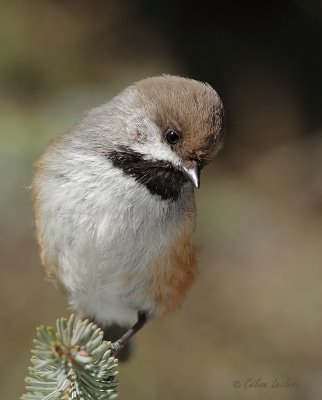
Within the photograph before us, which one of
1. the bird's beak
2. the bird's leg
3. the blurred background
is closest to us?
the bird's beak

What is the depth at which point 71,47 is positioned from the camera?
Result: 668 centimetres

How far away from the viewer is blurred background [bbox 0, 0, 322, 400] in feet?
18.2

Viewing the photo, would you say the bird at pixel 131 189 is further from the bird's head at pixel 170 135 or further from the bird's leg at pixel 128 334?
the bird's leg at pixel 128 334

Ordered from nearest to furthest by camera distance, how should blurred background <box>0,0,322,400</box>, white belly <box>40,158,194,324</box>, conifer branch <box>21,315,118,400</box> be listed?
conifer branch <box>21,315,118,400</box> → white belly <box>40,158,194,324</box> → blurred background <box>0,0,322,400</box>

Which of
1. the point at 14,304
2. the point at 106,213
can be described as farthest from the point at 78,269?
the point at 14,304

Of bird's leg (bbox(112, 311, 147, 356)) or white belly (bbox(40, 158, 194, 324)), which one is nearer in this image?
white belly (bbox(40, 158, 194, 324))

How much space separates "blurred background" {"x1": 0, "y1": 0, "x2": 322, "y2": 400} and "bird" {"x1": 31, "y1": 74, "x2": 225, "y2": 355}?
3.21 feet

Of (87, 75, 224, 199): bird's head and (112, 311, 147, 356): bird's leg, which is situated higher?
(87, 75, 224, 199): bird's head

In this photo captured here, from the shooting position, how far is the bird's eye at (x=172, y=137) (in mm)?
3494

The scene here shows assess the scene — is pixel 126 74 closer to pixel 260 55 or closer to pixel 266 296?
pixel 260 55

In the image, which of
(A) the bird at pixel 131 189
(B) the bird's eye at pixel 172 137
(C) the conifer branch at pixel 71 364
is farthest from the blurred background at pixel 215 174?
(C) the conifer branch at pixel 71 364

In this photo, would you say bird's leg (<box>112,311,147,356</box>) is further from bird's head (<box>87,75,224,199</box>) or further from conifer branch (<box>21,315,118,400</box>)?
conifer branch (<box>21,315,118,400</box>)

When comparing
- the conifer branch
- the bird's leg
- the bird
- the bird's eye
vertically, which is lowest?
the bird's leg

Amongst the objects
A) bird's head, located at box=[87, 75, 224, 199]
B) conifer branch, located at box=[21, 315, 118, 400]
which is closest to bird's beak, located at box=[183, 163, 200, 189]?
bird's head, located at box=[87, 75, 224, 199]
